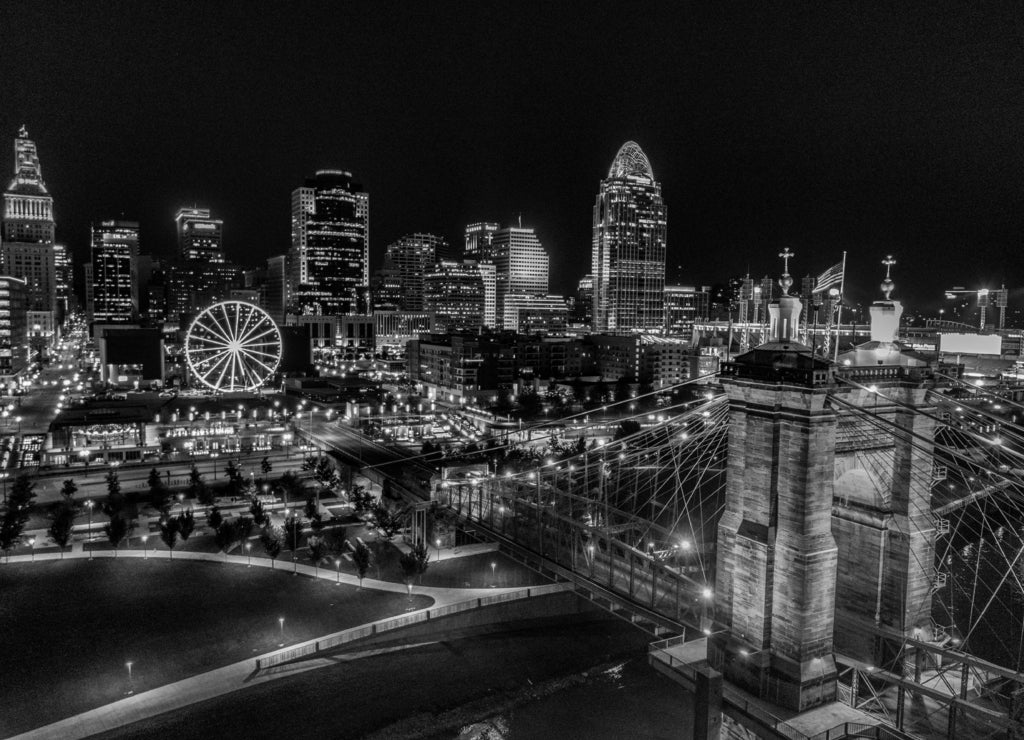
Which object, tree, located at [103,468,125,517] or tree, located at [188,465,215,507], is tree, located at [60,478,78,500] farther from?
tree, located at [188,465,215,507]

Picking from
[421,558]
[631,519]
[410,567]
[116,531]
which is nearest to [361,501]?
[421,558]

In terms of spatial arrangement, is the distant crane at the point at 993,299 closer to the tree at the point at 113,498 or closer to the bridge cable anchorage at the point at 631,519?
the bridge cable anchorage at the point at 631,519

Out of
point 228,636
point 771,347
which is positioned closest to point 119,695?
point 228,636

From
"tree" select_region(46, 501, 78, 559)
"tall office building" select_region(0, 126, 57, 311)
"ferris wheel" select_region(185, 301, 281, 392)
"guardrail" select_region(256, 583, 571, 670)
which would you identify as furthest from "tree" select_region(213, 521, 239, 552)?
"tall office building" select_region(0, 126, 57, 311)

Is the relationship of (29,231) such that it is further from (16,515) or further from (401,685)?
(401,685)

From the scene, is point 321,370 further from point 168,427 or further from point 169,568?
point 169,568

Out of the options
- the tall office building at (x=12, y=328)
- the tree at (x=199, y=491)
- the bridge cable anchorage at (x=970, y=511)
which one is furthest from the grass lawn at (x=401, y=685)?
the tall office building at (x=12, y=328)

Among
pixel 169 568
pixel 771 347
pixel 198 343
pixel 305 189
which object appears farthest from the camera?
pixel 305 189
